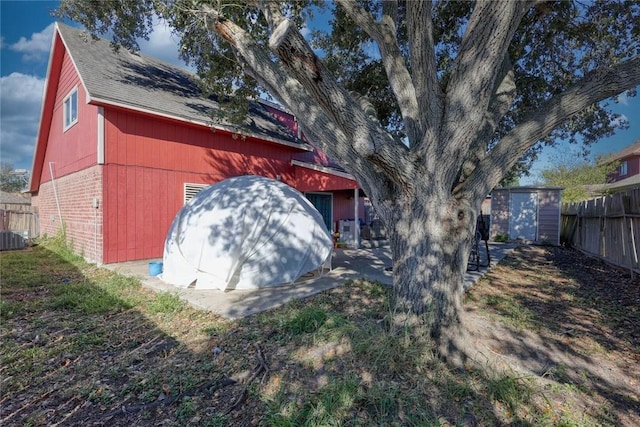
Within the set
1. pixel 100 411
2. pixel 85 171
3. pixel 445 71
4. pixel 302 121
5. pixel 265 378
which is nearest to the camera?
pixel 100 411

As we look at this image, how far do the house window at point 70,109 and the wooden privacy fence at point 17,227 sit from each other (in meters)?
4.41

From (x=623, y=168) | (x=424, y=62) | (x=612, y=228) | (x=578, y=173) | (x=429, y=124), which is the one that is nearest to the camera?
(x=429, y=124)

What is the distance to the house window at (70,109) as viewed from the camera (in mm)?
9971

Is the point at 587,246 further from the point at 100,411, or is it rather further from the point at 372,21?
the point at 100,411

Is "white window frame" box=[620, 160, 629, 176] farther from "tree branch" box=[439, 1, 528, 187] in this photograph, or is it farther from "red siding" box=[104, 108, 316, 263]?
"tree branch" box=[439, 1, 528, 187]

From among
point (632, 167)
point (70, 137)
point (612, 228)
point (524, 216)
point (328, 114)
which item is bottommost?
point (612, 228)

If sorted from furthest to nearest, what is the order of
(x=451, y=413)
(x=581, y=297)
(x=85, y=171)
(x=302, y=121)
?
(x=85, y=171)
(x=581, y=297)
(x=302, y=121)
(x=451, y=413)

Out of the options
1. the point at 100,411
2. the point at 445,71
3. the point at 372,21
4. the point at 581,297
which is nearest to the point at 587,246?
the point at 581,297

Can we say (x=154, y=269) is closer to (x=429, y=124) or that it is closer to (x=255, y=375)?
(x=255, y=375)

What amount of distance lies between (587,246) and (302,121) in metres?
11.9

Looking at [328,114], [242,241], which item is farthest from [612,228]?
[242,241]

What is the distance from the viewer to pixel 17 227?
12.7 metres

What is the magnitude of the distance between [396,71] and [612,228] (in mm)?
8279

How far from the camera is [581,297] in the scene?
5.61m
